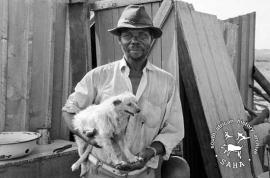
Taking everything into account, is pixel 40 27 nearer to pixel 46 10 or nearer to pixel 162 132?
pixel 46 10

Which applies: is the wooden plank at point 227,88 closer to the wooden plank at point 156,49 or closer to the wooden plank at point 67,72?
the wooden plank at point 156,49

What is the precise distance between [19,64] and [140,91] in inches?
88.2

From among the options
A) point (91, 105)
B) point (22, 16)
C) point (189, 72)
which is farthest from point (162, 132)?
point (22, 16)

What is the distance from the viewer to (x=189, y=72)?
407cm

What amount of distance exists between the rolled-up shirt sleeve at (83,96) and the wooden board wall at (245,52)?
4711 millimetres

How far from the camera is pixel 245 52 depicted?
6777 mm

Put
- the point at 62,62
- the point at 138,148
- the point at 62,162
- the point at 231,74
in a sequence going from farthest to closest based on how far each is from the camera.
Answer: the point at 231,74
the point at 62,62
the point at 62,162
the point at 138,148

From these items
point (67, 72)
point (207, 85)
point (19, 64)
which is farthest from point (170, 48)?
point (19, 64)

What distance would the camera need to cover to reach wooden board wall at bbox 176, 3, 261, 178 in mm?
4043

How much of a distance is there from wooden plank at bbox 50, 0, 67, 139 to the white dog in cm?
226

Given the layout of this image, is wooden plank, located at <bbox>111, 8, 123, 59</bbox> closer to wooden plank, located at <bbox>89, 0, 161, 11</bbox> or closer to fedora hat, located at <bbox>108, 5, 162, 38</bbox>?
wooden plank, located at <bbox>89, 0, 161, 11</bbox>

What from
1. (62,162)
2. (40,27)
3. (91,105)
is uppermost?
(40,27)

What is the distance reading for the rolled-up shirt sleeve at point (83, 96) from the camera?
245cm

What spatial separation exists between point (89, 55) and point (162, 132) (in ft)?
8.06
